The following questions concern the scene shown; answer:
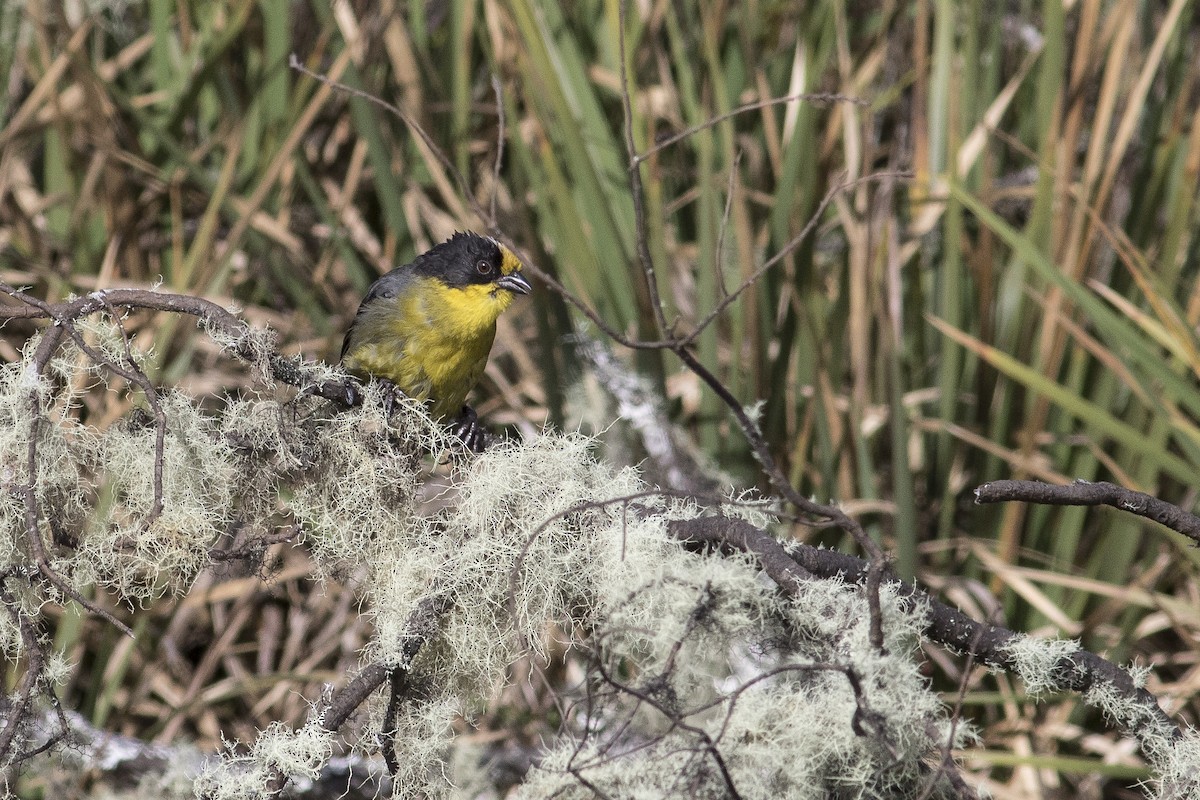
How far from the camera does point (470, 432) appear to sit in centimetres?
265

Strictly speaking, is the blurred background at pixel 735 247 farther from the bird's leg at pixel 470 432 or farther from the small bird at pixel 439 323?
the bird's leg at pixel 470 432

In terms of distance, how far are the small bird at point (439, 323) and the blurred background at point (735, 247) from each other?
0.54 ft

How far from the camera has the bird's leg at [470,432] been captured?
2443 millimetres

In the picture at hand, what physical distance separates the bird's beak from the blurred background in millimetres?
48

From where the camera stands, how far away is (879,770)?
1348 mm

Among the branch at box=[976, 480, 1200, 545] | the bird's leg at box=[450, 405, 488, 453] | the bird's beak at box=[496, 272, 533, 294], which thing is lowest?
the bird's leg at box=[450, 405, 488, 453]

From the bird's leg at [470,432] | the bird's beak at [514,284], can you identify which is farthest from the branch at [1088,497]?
the bird's beak at [514,284]

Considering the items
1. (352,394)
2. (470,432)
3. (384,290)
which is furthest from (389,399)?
(384,290)

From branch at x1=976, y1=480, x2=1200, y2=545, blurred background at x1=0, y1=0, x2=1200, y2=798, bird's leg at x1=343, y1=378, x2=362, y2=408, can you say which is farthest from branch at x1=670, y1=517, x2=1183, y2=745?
blurred background at x1=0, y1=0, x2=1200, y2=798

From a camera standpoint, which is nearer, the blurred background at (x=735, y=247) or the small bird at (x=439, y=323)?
the small bird at (x=439, y=323)

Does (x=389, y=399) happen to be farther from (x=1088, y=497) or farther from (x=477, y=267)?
(x=1088, y=497)

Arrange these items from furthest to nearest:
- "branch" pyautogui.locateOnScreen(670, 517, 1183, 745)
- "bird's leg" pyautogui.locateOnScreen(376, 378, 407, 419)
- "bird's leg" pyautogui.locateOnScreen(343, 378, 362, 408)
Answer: "bird's leg" pyautogui.locateOnScreen(376, 378, 407, 419) → "bird's leg" pyautogui.locateOnScreen(343, 378, 362, 408) → "branch" pyautogui.locateOnScreen(670, 517, 1183, 745)

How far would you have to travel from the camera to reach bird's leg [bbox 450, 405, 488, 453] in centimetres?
244

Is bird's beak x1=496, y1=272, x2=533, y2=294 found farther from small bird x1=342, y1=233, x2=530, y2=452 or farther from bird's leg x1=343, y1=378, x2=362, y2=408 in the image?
bird's leg x1=343, y1=378, x2=362, y2=408
